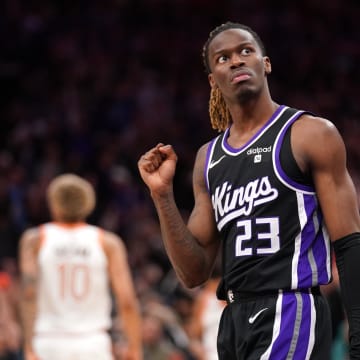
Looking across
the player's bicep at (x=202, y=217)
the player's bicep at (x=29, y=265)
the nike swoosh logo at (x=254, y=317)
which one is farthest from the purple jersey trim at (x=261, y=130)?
the player's bicep at (x=29, y=265)

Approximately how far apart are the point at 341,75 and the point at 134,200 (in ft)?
13.6

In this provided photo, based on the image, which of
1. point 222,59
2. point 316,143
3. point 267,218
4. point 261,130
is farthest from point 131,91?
point 316,143

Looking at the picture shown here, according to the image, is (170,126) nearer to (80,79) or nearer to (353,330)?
(80,79)

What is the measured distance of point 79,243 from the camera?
22.8 ft

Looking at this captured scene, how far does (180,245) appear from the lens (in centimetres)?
398

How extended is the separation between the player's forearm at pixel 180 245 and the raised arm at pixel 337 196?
60 centimetres

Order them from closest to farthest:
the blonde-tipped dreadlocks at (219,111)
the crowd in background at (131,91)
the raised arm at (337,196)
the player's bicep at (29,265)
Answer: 1. the raised arm at (337,196)
2. the blonde-tipped dreadlocks at (219,111)
3. the player's bicep at (29,265)
4. the crowd in background at (131,91)

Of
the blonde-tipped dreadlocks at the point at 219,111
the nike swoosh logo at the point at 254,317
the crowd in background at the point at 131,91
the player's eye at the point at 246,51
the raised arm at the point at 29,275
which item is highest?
the crowd in background at the point at 131,91

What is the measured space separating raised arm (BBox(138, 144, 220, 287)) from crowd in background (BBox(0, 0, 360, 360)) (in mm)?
6650

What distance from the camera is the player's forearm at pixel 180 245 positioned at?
393 centimetres

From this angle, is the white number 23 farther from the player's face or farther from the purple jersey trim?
the player's face

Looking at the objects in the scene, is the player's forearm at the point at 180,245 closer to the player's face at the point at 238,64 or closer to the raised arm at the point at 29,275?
the player's face at the point at 238,64

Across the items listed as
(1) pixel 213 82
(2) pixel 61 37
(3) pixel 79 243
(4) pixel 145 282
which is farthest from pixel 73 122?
(1) pixel 213 82

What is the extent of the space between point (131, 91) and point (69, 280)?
26.4 feet
